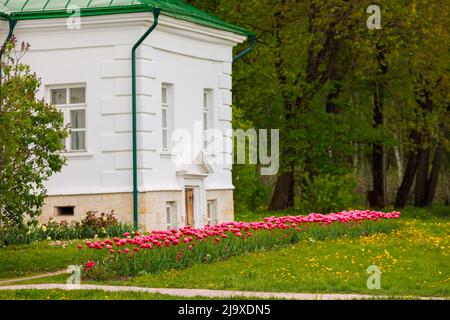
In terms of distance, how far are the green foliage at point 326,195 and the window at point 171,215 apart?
1280 centimetres

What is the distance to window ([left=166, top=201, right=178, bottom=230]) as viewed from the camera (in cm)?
3086

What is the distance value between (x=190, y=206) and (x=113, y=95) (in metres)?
3.93

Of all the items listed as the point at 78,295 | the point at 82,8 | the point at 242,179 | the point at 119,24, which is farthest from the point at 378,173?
the point at 78,295

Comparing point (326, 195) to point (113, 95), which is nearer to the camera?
point (113, 95)

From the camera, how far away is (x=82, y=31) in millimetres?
30109

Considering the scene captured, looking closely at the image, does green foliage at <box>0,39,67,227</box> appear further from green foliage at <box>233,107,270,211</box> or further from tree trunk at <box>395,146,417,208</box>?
tree trunk at <box>395,146,417,208</box>

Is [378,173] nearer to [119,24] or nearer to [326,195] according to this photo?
[326,195]

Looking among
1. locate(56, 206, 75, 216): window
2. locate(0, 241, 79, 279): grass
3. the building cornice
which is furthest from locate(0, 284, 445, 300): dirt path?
the building cornice

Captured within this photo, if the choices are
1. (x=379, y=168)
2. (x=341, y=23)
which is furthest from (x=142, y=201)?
(x=379, y=168)

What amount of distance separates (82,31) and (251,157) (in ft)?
50.6

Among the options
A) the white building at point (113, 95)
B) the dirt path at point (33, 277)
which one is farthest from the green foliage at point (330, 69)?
the dirt path at point (33, 277)

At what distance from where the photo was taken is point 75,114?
30406 millimetres

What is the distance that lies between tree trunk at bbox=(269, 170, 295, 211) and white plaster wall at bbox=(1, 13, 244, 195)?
1665 cm
